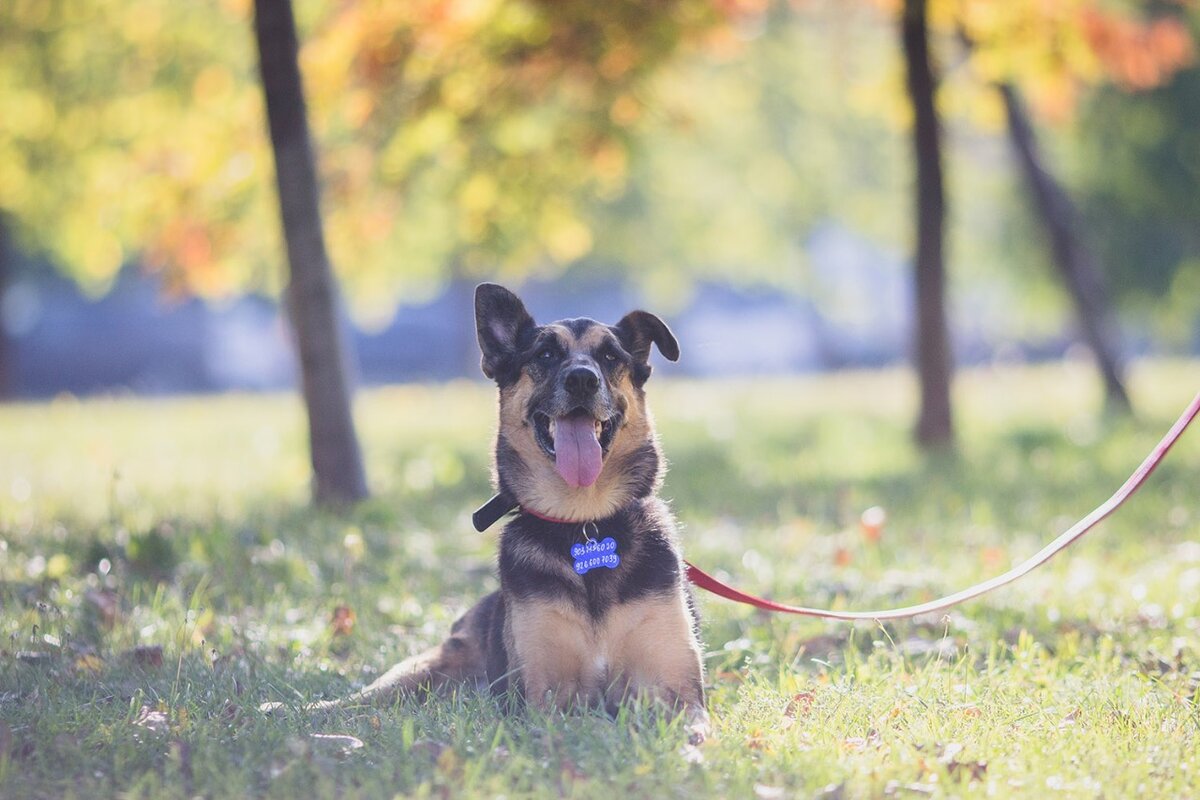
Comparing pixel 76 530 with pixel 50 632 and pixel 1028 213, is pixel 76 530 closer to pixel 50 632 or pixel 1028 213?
pixel 50 632

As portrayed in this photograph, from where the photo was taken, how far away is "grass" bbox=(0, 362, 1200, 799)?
4020mm

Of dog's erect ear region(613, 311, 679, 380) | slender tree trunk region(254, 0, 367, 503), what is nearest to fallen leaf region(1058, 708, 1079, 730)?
dog's erect ear region(613, 311, 679, 380)

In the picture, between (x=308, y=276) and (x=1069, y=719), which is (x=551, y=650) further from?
(x=308, y=276)

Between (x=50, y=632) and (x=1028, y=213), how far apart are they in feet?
64.7

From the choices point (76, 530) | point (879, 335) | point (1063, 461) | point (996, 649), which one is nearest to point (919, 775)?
point (996, 649)

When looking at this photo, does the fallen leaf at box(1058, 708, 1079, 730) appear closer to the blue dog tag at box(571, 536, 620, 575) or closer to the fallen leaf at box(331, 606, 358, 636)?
the blue dog tag at box(571, 536, 620, 575)

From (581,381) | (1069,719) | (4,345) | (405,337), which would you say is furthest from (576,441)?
(405,337)

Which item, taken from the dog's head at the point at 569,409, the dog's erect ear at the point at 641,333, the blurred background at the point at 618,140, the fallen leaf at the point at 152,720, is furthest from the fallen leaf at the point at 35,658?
the blurred background at the point at 618,140

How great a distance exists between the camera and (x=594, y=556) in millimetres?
4734

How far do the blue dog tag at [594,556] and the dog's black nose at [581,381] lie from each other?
22.5 inches

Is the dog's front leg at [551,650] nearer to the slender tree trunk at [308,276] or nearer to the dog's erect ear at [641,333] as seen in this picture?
the dog's erect ear at [641,333]

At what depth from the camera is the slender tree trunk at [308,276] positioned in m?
8.99

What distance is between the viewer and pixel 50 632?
18.7 feet

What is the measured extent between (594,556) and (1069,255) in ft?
43.0
